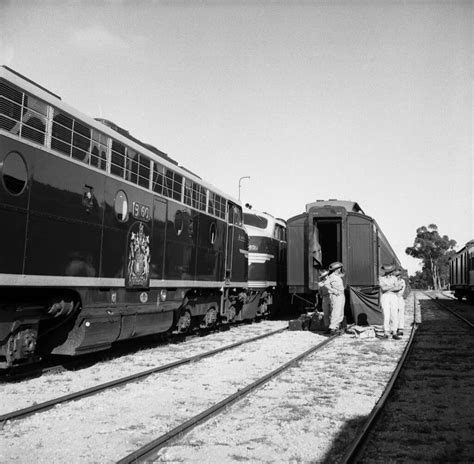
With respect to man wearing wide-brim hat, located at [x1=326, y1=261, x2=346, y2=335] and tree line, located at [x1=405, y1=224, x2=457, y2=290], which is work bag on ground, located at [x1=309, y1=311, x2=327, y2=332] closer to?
man wearing wide-brim hat, located at [x1=326, y1=261, x2=346, y2=335]

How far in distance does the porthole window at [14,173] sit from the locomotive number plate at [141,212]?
2.78 metres

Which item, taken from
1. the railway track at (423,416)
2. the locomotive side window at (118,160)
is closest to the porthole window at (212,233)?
the locomotive side window at (118,160)

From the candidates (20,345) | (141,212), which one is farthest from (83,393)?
(141,212)

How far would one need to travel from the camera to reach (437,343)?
37.1 feet

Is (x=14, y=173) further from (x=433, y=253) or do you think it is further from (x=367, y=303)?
(x=433, y=253)

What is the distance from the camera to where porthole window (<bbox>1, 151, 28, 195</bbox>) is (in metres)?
5.79

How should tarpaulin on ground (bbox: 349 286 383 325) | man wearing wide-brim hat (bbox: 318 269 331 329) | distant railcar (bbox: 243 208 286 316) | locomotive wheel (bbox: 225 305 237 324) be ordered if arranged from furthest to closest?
distant railcar (bbox: 243 208 286 316) → locomotive wheel (bbox: 225 305 237 324) → tarpaulin on ground (bbox: 349 286 383 325) → man wearing wide-brim hat (bbox: 318 269 331 329)

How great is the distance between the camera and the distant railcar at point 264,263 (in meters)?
16.2

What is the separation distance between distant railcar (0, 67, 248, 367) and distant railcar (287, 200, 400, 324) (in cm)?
426

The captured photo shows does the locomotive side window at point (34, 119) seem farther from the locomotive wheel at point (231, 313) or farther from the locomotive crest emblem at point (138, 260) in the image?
the locomotive wheel at point (231, 313)

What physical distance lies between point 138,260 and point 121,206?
1.06 metres

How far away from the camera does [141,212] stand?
9016 millimetres

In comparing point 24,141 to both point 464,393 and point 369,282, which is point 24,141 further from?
point 369,282

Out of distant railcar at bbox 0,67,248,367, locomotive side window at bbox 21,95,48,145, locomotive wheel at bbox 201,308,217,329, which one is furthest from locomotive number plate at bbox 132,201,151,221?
locomotive wheel at bbox 201,308,217,329
